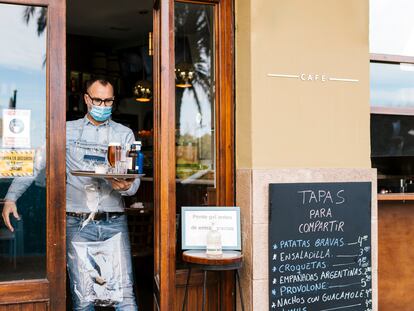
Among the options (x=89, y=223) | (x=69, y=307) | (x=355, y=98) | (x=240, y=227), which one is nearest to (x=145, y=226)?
(x=69, y=307)

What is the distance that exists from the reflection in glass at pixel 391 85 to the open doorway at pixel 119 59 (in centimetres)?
308

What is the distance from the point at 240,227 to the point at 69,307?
1.90 m

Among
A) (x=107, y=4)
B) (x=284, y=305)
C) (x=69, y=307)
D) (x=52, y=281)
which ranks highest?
(x=107, y=4)

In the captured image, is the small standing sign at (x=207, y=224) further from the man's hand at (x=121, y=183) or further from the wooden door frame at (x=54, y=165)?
the wooden door frame at (x=54, y=165)

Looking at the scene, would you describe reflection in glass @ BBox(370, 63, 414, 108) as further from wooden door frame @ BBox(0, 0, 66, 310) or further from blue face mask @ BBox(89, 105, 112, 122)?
wooden door frame @ BBox(0, 0, 66, 310)

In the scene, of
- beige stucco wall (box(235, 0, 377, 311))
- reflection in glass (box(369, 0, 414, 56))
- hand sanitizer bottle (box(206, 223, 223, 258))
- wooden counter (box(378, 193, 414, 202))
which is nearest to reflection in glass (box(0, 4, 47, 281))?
hand sanitizer bottle (box(206, 223, 223, 258))

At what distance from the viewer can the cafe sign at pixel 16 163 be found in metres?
3.06

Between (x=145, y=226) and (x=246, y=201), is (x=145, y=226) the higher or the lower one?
the lower one

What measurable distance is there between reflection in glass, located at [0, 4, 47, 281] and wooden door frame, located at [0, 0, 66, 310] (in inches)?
1.5

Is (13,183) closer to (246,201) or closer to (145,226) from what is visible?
(246,201)

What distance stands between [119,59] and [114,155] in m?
5.28

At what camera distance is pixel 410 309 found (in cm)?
416

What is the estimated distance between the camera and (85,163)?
3543 millimetres

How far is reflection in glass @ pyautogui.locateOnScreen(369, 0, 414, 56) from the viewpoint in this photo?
4242mm
